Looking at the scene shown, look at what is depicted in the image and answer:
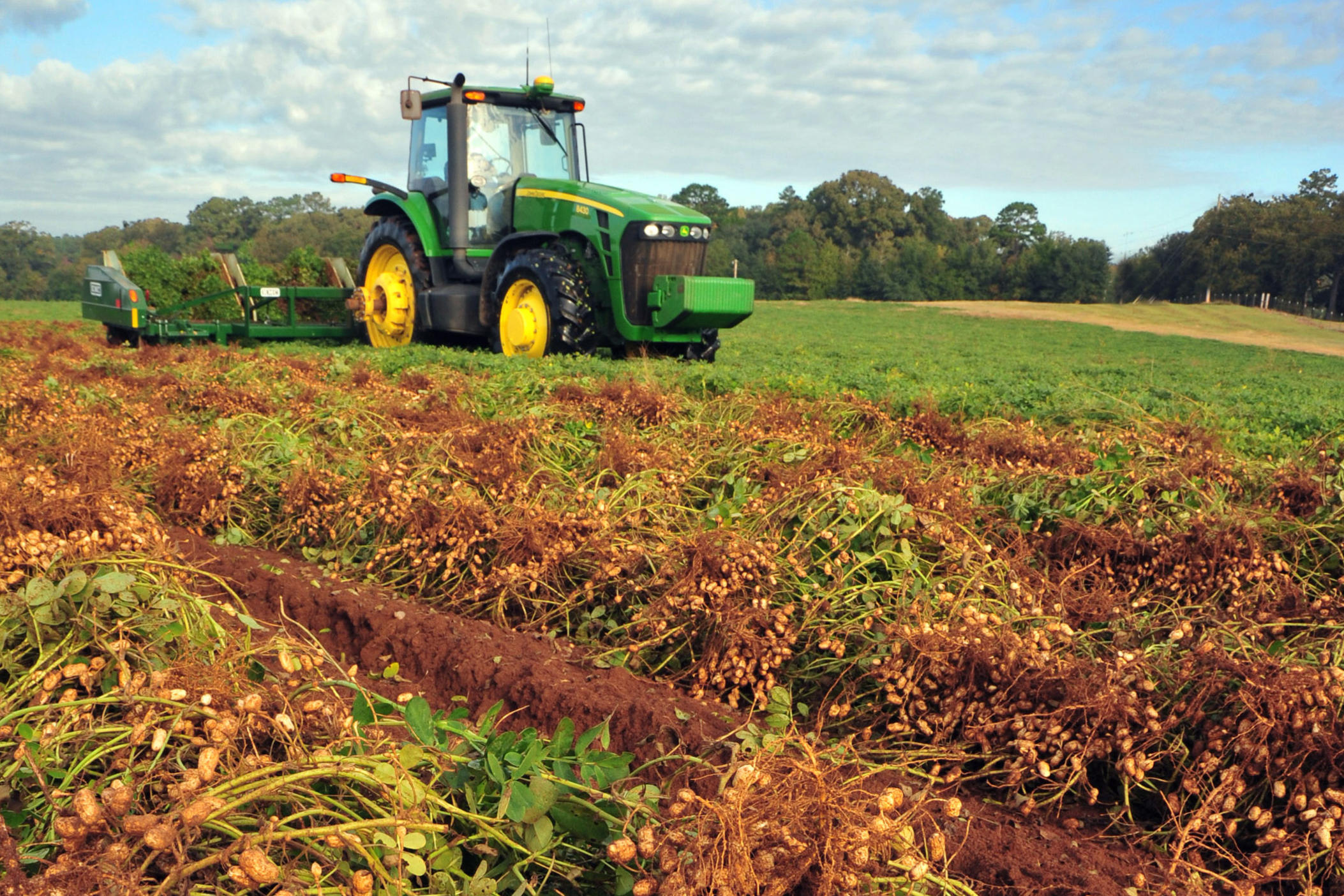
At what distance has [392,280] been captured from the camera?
13.2 meters

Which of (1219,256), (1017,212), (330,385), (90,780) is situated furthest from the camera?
(1017,212)

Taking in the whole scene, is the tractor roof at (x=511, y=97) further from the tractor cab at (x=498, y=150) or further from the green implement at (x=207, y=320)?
the green implement at (x=207, y=320)

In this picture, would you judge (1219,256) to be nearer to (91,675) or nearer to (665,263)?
(665,263)

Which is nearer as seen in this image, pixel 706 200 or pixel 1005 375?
pixel 1005 375

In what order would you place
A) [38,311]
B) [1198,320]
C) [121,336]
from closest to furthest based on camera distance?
[121,336], [38,311], [1198,320]

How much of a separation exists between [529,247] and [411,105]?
2017 mm

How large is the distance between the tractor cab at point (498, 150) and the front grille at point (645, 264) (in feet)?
6.06

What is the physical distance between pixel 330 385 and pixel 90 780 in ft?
21.7

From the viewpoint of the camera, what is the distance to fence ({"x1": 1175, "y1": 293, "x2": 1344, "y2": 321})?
48.9 meters

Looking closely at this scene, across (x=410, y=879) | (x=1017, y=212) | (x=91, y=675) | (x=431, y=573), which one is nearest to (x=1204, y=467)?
(x=431, y=573)

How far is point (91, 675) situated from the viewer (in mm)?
2678

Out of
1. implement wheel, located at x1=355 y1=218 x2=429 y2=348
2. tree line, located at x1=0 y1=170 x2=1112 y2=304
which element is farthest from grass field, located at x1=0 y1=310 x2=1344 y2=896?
tree line, located at x1=0 y1=170 x2=1112 y2=304

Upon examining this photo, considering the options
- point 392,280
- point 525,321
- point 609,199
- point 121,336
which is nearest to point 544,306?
point 525,321

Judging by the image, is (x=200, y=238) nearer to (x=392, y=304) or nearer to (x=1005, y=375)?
(x=392, y=304)
